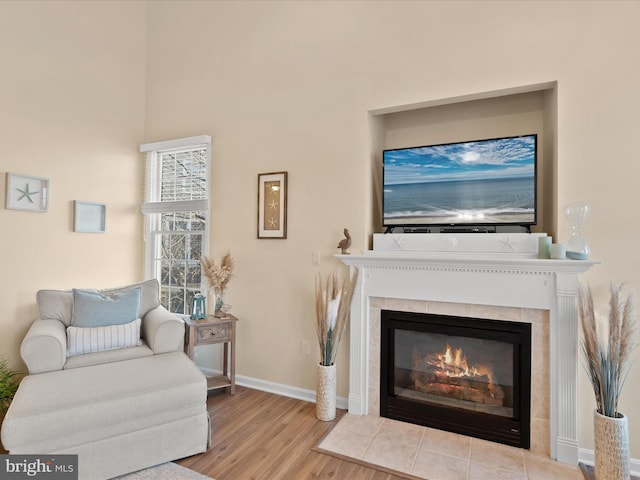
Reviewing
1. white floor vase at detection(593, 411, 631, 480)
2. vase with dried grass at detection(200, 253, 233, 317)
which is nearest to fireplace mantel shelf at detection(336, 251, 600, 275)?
white floor vase at detection(593, 411, 631, 480)

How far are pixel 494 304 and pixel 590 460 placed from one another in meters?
1.06

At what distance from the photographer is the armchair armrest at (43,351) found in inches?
85.5

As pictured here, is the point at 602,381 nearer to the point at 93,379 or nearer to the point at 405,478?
the point at 405,478

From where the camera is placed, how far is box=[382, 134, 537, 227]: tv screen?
2.33 metres

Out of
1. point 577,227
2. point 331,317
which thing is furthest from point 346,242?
point 577,227

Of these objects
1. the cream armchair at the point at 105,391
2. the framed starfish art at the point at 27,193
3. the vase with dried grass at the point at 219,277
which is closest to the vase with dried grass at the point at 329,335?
the cream armchair at the point at 105,391

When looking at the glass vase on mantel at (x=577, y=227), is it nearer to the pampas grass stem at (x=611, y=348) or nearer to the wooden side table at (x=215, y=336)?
the pampas grass stem at (x=611, y=348)

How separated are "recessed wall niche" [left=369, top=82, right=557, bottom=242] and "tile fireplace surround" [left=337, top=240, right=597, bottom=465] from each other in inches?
14.4

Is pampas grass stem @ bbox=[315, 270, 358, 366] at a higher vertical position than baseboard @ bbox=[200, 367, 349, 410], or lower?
higher

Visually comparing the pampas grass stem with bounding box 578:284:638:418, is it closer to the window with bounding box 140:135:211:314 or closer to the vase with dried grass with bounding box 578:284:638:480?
the vase with dried grass with bounding box 578:284:638:480

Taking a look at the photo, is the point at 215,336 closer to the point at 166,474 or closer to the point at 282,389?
the point at 282,389

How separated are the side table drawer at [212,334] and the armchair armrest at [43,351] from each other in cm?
92

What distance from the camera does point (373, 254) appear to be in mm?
2689

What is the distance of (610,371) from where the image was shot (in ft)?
6.20
